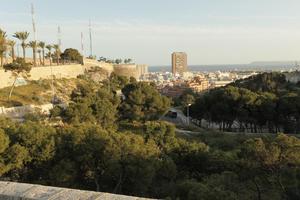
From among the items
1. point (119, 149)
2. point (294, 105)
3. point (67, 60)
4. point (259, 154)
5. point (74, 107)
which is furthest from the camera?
point (67, 60)

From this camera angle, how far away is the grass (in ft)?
140

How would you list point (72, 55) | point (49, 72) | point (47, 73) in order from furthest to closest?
point (72, 55) < point (49, 72) < point (47, 73)

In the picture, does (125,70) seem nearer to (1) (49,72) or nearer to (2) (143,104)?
(1) (49,72)

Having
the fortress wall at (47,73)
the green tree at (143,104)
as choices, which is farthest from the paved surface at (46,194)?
the fortress wall at (47,73)

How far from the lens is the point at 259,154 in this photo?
13.3 meters

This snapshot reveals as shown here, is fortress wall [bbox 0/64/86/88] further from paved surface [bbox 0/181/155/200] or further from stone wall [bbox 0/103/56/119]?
paved surface [bbox 0/181/155/200]

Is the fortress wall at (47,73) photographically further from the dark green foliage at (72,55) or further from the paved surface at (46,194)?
Result: the paved surface at (46,194)

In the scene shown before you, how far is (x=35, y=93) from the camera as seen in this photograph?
157 feet

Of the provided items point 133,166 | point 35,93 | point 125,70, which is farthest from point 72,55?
point 133,166

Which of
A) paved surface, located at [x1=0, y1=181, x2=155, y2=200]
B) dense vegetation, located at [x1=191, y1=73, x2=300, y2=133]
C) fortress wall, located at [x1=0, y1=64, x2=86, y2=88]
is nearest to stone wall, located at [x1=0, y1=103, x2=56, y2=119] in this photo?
fortress wall, located at [x1=0, y1=64, x2=86, y2=88]

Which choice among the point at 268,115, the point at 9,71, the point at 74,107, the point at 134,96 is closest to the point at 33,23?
the point at 9,71

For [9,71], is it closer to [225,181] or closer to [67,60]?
[67,60]

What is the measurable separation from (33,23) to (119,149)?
4395 cm

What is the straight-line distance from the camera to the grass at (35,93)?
1677 inches
